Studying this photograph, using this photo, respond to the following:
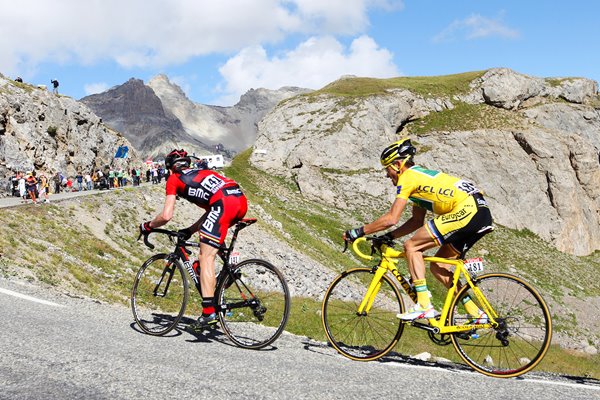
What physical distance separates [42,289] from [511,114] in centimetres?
7187

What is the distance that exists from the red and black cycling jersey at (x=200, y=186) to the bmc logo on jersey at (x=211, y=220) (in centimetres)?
19

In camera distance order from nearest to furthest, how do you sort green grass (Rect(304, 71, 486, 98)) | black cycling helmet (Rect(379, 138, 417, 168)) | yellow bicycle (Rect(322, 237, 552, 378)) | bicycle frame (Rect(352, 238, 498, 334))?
yellow bicycle (Rect(322, 237, 552, 378)) < bicycle frame (Rect(352, 238, 498, 334)) < black cycling helmet (Rect(379, 138, 417, 168)) < green grass (Rect(304, 71, 486, 98))

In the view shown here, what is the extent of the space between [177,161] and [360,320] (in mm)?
4112

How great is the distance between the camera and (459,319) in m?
7.45

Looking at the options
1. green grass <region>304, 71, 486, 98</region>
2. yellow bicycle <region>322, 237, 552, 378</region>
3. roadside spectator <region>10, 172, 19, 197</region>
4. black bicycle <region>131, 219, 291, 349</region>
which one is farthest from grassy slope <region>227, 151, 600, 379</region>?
roadside spectator <region>10, 172, 19, 197</region>

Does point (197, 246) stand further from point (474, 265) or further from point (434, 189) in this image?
point (474, 265)

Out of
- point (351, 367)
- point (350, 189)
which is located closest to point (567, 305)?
point (350, 189)

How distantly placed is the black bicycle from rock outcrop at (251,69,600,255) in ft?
147

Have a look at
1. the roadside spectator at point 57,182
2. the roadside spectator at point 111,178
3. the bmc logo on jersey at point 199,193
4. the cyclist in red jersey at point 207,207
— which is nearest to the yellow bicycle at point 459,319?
the cyclist in red jersey at point 207,207

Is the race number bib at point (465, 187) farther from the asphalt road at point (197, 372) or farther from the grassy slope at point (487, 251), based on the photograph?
the grassy slope at point (487, 251)

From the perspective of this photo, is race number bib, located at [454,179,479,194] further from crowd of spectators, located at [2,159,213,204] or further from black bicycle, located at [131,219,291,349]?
crowd of spectators, located at [2,159,213,204]

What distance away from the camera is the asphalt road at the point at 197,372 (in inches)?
213

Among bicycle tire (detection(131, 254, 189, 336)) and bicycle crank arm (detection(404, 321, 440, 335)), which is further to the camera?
bicycle tire (detection(131, 254, 189, 336))

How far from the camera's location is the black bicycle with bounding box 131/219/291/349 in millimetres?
8016
